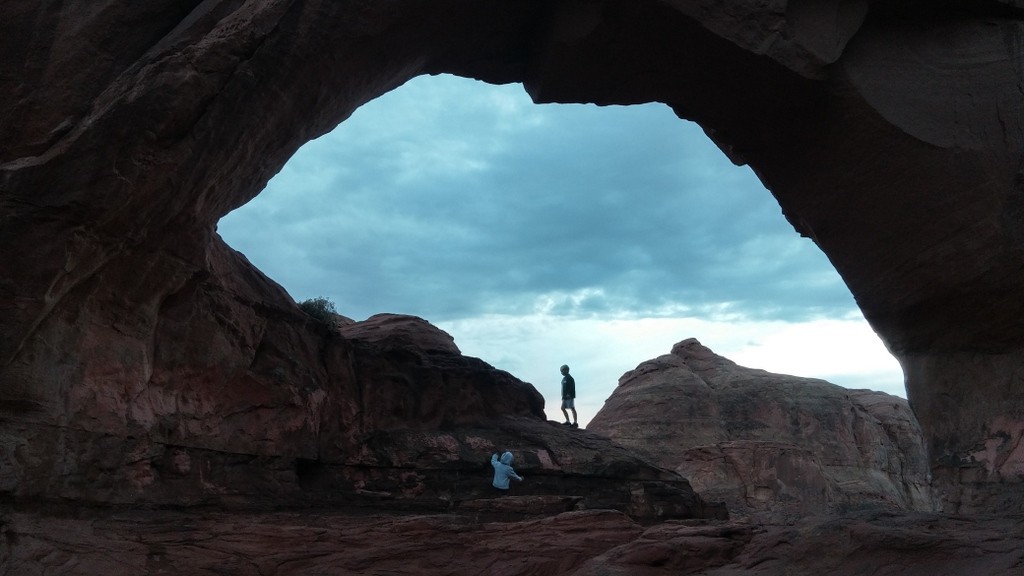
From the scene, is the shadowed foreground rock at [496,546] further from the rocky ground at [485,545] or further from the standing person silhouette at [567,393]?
the standing person silhouette at [567,393]

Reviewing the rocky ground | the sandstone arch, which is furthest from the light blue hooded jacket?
the sandstone arch

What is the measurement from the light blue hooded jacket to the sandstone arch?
334cm

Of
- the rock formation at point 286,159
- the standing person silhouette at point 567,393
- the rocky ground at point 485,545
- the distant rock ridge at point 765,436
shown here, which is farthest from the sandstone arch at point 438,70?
the distant rock ridge at point 765,436

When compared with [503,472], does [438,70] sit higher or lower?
higher

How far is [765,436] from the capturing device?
30.0m

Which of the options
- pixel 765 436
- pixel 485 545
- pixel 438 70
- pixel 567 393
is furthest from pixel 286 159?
pixel 765 436

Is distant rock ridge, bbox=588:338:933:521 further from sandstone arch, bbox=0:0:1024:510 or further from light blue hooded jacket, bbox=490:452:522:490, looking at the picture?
sandstone arch, bbox=0:0:1024:510

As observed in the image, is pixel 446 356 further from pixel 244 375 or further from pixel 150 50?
pixel 150 50

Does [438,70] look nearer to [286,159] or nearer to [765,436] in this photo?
[286,159]

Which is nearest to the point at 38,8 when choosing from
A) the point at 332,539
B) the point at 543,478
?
the point at 332,539

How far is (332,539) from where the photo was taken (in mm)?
9477

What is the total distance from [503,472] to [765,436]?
63.9 ft

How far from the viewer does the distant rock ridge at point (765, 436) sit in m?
26.2

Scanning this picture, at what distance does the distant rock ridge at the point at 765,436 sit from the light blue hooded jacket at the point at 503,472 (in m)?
13.1
